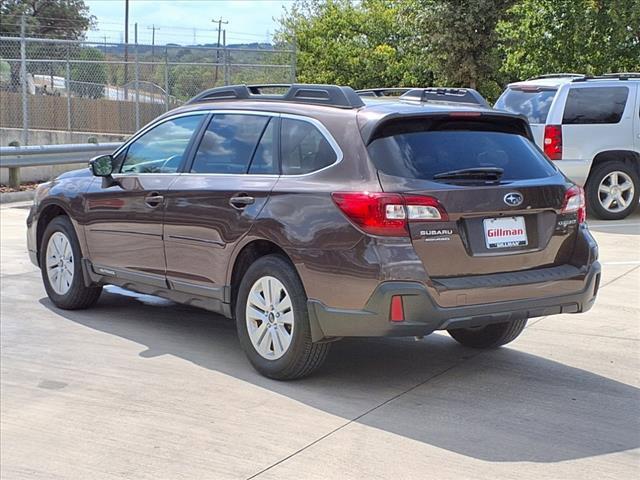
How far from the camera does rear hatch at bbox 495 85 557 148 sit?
12.6m

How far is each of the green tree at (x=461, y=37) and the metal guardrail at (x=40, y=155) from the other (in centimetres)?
1162

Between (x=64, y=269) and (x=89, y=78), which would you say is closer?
(x=64, y=269)

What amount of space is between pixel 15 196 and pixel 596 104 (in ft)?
28.9

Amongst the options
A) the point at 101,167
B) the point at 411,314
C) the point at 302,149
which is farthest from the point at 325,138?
the point at 101,167

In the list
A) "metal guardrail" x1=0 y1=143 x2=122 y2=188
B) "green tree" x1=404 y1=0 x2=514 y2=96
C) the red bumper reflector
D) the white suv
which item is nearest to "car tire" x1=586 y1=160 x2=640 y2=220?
the white suv

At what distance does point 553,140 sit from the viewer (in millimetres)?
12531

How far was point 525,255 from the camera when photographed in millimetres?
5441

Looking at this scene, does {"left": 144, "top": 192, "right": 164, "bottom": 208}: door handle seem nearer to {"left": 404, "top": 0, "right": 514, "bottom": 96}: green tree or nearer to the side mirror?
the side mirror

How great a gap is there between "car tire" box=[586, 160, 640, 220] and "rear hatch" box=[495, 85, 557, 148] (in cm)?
90

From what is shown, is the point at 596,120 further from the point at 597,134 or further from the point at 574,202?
the point at 574,202

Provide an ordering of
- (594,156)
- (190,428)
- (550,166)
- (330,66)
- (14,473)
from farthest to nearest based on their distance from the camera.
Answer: (330,66) < (594,156) < (550,166) < (190,428) < (14,473)

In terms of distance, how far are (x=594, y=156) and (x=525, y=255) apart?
7681 millimetres

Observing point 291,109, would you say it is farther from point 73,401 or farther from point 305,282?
point 73,401

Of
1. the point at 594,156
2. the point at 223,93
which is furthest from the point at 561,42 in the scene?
the point at 223,93
